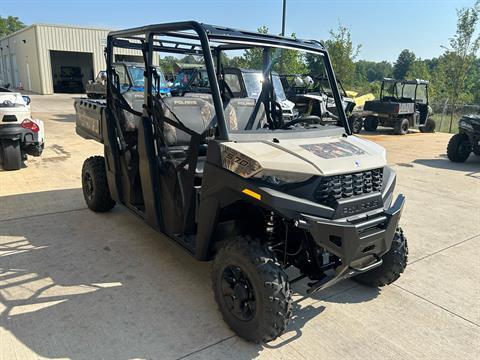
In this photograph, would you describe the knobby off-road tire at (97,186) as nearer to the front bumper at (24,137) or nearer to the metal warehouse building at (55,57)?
the front bumper at (24,137)

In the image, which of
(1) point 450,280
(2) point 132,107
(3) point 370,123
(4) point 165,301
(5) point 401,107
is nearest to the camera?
(4) point 165,301

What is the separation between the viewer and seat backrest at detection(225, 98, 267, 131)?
3225 millimetres

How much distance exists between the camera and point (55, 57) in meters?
33.8

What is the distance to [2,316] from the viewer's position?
9.52 ft

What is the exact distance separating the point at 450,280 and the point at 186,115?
9.45 feet

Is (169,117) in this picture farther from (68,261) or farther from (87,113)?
(87,113)

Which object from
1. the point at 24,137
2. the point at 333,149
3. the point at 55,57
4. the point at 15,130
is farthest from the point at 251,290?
the point at 55,57

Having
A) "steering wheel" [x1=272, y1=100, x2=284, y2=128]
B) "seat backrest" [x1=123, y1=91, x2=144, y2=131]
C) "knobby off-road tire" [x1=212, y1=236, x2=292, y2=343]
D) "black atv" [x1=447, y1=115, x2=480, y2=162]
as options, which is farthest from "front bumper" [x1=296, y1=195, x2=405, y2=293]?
"black atv" [x1=447, y1=115, x2=480, y2=162]

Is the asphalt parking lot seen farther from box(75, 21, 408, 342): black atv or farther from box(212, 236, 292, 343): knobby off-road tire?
box(75, 21, 408, 342): black atv

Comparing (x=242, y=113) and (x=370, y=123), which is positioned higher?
(x=242, y=113)

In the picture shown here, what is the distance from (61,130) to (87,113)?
7499mm

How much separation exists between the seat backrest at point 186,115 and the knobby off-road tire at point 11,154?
414 cm

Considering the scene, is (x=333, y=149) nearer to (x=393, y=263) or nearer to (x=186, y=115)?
(x=393, y=263)

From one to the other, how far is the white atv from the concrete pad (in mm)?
6064
